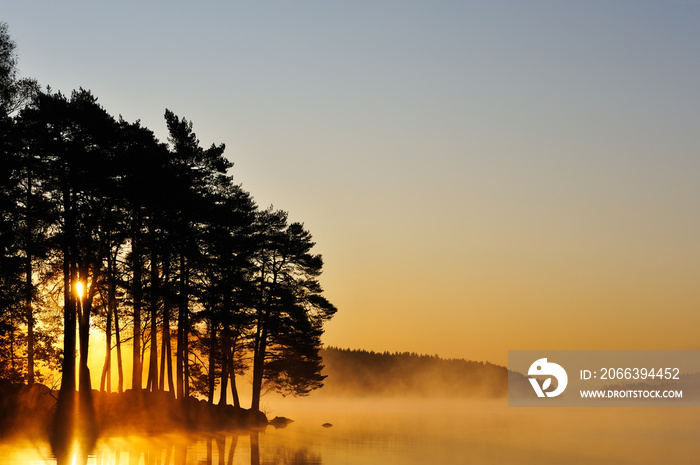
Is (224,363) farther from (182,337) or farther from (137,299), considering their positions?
(137,299)

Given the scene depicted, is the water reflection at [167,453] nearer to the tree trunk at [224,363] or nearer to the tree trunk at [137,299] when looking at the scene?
the tree trunk at [137,299]

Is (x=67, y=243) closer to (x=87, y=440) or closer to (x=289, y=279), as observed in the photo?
(x=87, y=440)

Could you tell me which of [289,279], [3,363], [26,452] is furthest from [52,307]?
[289,279]

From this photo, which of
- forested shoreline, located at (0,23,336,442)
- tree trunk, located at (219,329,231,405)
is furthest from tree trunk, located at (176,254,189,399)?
tree trunk, located at (219,329,231,405)

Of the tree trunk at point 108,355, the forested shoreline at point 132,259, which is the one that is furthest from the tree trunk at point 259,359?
the tree trunk at point 108,355

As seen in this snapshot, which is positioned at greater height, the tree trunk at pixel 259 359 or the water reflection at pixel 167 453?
the tree trunk at pixel 259 359

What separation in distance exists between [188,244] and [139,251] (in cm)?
350

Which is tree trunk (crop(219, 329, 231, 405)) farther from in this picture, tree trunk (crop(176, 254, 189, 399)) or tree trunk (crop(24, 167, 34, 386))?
tree trunk (crop(24, 167, 34, 386))

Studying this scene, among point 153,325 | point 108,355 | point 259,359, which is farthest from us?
point 259,359

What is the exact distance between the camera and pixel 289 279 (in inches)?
2522

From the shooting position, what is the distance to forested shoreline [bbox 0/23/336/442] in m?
39.6

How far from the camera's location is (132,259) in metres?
46.3

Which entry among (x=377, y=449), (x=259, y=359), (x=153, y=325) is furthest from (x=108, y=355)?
(x=377, y=449)

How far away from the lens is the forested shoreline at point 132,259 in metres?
39.6
